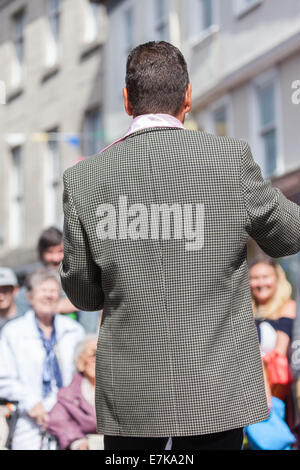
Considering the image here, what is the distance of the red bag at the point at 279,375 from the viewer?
4.61 meters

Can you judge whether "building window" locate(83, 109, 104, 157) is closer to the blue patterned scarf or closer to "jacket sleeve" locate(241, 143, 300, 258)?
the blue patterned scarf

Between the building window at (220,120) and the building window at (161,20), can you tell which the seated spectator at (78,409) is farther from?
the building window at (161,20)

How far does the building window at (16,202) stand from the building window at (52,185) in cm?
92

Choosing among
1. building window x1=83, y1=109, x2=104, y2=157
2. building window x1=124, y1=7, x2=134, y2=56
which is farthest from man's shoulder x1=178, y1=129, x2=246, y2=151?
building window x1=124, y1=7, x2=134, y2=56

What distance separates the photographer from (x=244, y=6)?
464 inches

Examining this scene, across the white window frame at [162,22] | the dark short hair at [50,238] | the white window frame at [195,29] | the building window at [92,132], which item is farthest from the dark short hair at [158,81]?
the building window at [92,132]

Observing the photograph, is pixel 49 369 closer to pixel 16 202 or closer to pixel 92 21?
pixel 92 21

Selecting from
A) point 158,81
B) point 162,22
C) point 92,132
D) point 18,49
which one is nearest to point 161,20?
point 162,22

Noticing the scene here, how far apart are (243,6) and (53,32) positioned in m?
7.28

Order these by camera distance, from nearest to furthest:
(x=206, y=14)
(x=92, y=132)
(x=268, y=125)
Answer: (x=268, y=125) → (x=206, y=14) → (x=92, y=132)

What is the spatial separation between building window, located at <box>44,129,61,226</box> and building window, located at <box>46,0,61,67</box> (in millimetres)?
1462

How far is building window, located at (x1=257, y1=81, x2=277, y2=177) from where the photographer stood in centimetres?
1092

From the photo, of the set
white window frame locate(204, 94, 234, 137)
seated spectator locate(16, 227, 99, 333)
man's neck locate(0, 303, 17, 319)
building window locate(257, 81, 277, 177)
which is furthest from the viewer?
→ white window frame locate(204, 94, 234, 137)
